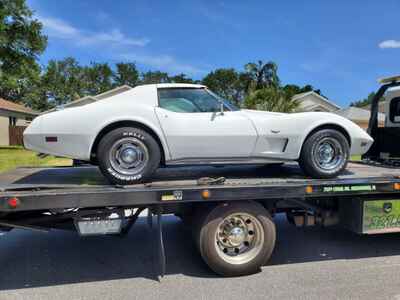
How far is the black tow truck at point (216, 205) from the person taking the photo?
376cm

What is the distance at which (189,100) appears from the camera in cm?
453

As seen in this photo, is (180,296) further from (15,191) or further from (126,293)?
(15,191)

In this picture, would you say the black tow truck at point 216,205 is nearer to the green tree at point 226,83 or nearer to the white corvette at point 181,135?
the white corvette at point 181,135

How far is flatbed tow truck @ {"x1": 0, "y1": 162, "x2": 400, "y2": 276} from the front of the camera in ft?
12.3

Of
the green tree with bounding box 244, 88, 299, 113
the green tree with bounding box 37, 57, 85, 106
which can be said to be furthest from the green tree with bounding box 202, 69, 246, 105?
the green tree with bounding box 244, 88, 299, 113

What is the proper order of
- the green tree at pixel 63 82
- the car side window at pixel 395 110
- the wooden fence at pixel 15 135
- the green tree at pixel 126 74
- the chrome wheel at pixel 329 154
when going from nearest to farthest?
the chrome wheel at pixel 329 154 < the car side window at pixel 395 110 < the wooden fence at pixel 15 135 < the green tree at pixel 63 82 < the green tree at pixel 126 74

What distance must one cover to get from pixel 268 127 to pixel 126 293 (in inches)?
95.3

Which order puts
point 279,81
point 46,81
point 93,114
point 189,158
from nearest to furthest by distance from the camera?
point 93,114 → point 189,158 → point 279,81 → point 46,81

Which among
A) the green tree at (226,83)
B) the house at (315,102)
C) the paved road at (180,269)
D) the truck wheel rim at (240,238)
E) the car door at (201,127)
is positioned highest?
the green tree at (226,83)

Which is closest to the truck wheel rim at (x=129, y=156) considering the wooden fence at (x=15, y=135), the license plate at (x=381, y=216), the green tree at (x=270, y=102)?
the license plate at (x=381, y=216)

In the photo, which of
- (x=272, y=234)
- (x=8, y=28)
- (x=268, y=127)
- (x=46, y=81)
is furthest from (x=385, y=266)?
(x=46, y=81)

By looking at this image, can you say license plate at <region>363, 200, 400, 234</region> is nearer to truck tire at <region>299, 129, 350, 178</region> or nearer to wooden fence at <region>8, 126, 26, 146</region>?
truck tire at <region>299, 129, 350, 178</region>

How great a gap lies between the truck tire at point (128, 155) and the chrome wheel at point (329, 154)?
1.97 metres

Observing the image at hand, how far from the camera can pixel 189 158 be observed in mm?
4383
